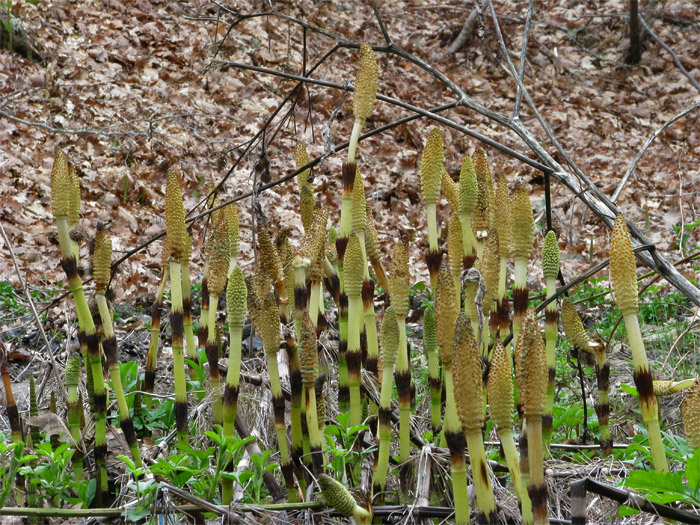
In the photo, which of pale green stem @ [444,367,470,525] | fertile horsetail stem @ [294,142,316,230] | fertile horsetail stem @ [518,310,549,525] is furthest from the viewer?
fertile horsetail stem @ [294,142,316,230]

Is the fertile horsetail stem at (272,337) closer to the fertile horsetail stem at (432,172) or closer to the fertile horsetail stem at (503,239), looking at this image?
the fertile horsetail stem at (432,172)

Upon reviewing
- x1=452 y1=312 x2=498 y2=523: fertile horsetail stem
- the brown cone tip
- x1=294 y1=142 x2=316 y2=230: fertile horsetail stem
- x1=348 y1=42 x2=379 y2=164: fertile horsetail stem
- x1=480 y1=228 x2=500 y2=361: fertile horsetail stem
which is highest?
x1=348 y1=42 x2=379 y2=164: fertile horsetail stem

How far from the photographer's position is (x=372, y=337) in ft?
6.72

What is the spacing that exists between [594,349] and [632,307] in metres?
0.66

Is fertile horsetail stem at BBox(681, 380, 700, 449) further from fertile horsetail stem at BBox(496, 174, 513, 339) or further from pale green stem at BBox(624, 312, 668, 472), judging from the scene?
fertile horsetail stem at BBox(496, 174, 513, 339)

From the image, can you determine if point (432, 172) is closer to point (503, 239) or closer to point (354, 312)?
point (503, 239)

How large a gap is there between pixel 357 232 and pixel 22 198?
5034 millimetres

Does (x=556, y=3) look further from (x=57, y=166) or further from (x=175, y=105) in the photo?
(x=57, y=166)

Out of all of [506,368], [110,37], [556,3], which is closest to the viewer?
[506,368]

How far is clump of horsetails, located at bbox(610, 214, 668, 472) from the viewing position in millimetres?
1387

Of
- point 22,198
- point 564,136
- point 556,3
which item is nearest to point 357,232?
point 22,198

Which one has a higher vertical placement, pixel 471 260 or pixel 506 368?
pixel 471 260

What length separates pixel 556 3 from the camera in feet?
43.3

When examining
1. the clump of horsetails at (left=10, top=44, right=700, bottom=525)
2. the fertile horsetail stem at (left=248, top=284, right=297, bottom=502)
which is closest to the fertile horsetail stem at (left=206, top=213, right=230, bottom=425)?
the clump of horsetails at (left=10, top=44, right=700, bottom=525)
